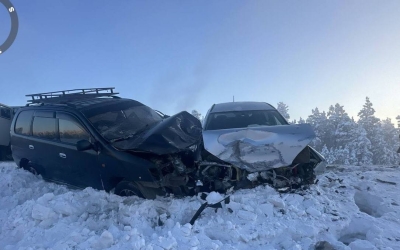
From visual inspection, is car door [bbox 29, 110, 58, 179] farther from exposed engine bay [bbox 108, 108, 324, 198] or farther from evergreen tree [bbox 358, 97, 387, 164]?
evergreen tree [bbox 358, 97, 387, 164]

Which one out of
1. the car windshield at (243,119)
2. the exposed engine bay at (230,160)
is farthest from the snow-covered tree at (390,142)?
the exposed engine bay at (230,160)

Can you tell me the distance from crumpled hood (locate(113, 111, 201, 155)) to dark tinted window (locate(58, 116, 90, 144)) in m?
0.82

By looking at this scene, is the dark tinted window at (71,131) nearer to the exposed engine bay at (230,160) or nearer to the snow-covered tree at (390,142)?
the exposed engine bay at (230,160)

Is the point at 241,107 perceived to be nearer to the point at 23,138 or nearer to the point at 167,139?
the point at 167,139

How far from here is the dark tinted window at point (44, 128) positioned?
230 inches

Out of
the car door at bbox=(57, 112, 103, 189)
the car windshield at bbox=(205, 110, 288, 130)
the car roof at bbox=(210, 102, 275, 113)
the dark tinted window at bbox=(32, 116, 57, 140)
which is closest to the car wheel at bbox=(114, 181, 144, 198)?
the car door at bbox=(57, 112, 103, 189)

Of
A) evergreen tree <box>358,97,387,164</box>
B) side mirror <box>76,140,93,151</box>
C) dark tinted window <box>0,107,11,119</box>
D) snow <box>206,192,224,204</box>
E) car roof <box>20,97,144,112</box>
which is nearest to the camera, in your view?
snow <box>206,192,224,204</box>

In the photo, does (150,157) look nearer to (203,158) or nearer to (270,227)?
(203,158)

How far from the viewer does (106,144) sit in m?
4.97

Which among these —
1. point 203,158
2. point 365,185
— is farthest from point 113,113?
point 365,185

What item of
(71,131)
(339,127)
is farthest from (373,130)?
(71,131)

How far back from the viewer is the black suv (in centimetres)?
461

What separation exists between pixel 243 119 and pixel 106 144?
9.86 feet

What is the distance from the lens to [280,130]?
500cm
